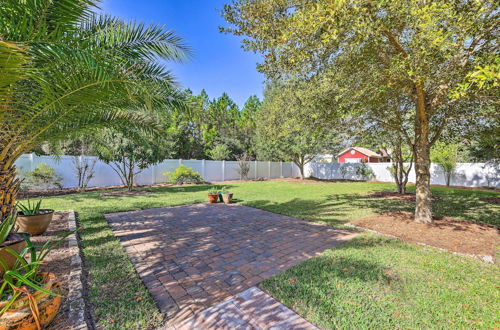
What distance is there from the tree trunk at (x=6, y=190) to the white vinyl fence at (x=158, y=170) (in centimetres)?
544

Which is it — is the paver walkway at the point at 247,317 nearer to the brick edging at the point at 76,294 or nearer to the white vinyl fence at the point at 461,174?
the brick edging at the point at 76,294

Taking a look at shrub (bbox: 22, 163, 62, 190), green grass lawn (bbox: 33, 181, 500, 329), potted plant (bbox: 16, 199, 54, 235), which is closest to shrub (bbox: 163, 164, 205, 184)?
shrub (bbox: 22, 163, 62, 190)

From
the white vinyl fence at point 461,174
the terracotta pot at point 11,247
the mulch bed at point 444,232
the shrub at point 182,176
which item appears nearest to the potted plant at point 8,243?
the terracotta pot at point 11,247

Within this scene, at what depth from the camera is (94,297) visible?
2.64m

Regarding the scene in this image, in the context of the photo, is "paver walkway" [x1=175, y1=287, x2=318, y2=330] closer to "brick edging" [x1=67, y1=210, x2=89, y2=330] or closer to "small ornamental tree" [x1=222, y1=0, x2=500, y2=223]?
"brick edging" [x1=67, y1=210, x2=89, y2=330]

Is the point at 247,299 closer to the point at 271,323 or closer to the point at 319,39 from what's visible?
the point at 271,323

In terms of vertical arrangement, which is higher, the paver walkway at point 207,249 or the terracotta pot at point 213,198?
the terracotta pot at point 213,198

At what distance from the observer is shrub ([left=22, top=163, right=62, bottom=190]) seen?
1019 centimetres

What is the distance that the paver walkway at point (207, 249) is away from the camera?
2826 mm

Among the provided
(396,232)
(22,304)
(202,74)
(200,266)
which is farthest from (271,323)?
(202,74)

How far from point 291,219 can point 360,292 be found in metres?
3.71

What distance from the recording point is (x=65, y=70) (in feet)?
9.66

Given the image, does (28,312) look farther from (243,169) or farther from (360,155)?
(360,155)

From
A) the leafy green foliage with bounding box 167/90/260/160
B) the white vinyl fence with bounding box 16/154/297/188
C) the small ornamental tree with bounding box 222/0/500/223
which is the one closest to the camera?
the small ornamental tree with bounding box 222/0/500/223
